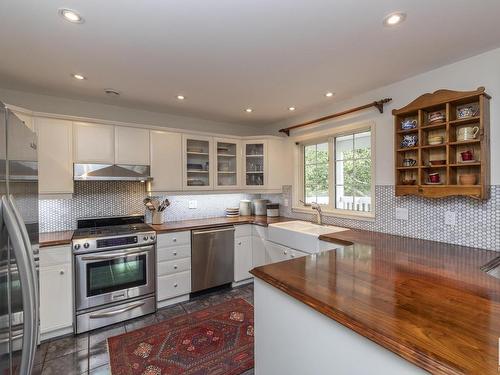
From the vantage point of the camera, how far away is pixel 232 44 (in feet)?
5.58

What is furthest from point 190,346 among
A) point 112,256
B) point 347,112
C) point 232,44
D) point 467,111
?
point 467,111

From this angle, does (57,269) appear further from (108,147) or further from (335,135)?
(335,135)

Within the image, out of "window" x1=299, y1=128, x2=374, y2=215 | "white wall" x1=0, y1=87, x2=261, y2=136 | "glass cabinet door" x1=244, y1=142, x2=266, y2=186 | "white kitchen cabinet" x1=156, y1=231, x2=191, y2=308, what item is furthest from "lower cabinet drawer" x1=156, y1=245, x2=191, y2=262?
"window" x1=299, y1=128, x2=374, y2=215

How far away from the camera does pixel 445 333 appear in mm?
818

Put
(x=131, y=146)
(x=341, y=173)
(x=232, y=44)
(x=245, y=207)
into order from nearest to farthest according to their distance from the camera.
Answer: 1. (x=232, y=44)
2. (x=131, y=146)
3. (x=341, y=173)
4. (x=245, y=207)

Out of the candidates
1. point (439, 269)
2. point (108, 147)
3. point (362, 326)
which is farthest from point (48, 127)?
point (439, 269)

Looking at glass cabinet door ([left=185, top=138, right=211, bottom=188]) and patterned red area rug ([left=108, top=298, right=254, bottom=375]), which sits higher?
glass cabinet door ([left=185, top=138, right=211, bottom=188])

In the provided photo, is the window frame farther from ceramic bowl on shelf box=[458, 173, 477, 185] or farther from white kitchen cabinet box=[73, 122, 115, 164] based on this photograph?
white kitchen cabinet box=[73, 122, 115, 164]

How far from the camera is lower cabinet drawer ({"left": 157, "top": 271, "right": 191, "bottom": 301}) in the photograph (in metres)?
2.79

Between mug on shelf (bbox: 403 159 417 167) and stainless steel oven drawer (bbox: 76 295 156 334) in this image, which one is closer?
mug on shelf (bbox: 403 159 417 167)

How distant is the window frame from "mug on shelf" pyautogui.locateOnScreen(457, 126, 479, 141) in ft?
2.55

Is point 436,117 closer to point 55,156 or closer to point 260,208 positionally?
point 260,208

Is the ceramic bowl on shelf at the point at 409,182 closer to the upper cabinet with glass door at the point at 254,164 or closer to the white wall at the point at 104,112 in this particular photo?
the upper cabinet with glass door at the point at 254,164

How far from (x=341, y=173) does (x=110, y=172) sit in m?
2.69
